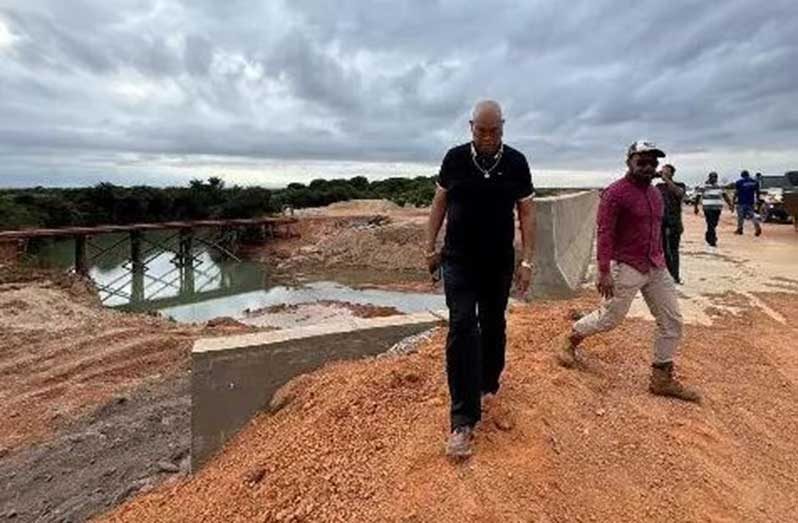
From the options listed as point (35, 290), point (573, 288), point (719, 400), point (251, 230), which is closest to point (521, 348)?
point (719, 400)

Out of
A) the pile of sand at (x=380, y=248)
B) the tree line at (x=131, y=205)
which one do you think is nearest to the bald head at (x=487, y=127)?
the pile of sand at (x=380, y=248)

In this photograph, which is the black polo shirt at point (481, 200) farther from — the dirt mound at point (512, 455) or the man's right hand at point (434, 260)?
the dirt mound at point (512, 455)

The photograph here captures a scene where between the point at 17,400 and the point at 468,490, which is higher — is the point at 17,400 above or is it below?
below

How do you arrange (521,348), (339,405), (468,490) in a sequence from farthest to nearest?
(521,348) < (339,405) < (468,490)

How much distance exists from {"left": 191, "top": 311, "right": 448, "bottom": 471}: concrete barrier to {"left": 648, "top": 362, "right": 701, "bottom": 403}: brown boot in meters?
2.02

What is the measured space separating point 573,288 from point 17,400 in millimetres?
7501

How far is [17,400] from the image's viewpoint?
938 cm

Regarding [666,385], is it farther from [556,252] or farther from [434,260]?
[556,252]

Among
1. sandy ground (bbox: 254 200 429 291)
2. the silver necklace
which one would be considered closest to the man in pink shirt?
the silver necklace

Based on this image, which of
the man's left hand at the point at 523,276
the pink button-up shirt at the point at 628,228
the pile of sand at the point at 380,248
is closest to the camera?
the man's left hand at the point at 523,276

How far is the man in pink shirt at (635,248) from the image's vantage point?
15.3ft

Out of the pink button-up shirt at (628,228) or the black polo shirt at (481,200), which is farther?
the pink button-up shirt at (628,228)

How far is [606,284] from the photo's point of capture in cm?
468

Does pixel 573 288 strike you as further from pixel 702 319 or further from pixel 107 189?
pixel 107 189
